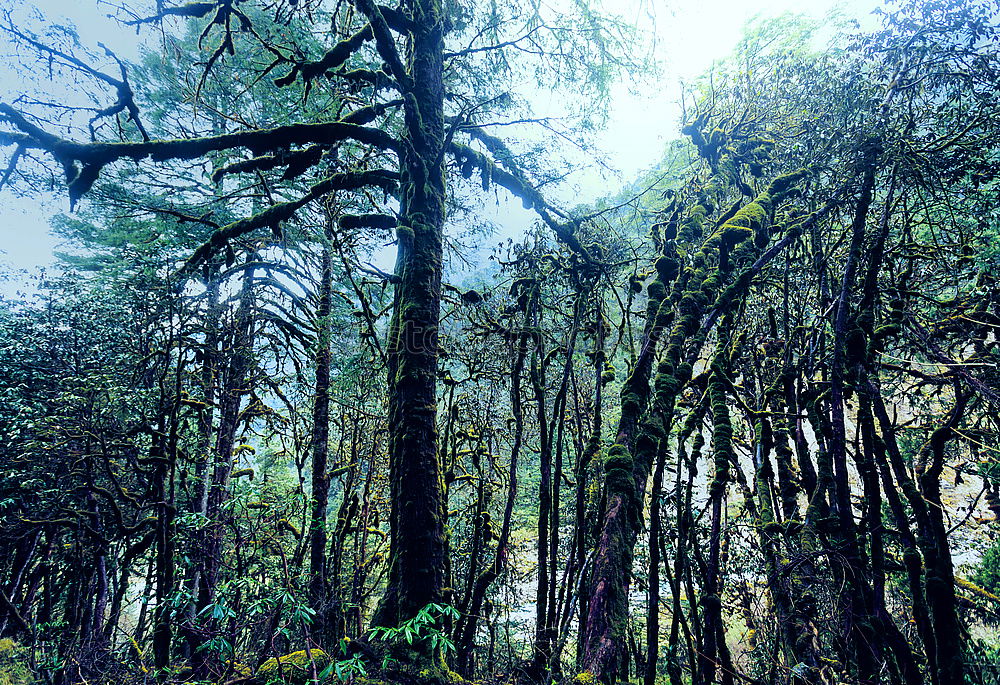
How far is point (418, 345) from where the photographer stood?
4.50 metres

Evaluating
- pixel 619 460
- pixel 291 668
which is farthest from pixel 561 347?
pixel 291 668

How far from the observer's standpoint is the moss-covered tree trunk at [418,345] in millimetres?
3721

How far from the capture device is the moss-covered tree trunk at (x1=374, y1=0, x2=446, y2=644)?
12.2 feet

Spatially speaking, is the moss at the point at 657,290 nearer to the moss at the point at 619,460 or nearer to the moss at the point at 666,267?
the moss at the point at 666,267

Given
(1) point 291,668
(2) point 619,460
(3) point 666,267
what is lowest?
(1) point 291,668

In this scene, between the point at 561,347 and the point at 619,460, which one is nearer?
the point at 619,460

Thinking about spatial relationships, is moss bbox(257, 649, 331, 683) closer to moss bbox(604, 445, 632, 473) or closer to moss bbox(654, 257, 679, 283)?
moss bbox(604, 445, 632, 473)

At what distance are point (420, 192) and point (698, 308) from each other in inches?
134

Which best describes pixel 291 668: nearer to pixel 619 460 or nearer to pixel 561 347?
pixel 619 460

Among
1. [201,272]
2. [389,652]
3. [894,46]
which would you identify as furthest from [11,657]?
[894,46]

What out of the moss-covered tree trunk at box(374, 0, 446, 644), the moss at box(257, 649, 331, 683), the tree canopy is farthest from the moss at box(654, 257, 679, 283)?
the moss at box(257, 649, 331, 683)

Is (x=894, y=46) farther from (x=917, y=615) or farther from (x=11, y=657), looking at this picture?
(x=11, y=657)

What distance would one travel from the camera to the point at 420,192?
4.95m

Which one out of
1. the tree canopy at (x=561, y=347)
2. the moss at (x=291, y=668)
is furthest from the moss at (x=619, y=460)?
the moss at (x=291, y=668)
